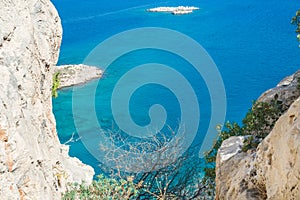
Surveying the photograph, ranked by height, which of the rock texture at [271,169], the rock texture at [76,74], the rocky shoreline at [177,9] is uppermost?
the rocky shoreline at [177,9]

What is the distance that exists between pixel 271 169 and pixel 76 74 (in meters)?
28.8

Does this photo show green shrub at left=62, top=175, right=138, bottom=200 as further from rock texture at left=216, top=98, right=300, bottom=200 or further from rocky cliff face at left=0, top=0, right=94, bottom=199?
rock texture at left=216, top=98, right=300, bottom=200

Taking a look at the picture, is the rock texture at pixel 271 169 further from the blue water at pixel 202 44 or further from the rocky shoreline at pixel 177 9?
the rocky shoreline at pixel 177 9

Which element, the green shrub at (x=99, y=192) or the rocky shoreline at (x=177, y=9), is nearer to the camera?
the green shrub at (x=99, y=192)

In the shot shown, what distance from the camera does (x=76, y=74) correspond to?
106 ft

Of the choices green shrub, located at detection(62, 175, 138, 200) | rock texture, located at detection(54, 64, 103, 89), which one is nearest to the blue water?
→ rock texture, located at detection(54, 64, 103, 89)

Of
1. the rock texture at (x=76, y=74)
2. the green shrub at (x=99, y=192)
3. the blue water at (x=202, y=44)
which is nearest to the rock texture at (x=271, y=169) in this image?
the green shrub at (x=99, y=192)

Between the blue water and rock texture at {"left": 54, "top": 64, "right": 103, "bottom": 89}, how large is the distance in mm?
893

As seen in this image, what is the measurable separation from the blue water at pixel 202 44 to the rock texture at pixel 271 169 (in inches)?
454

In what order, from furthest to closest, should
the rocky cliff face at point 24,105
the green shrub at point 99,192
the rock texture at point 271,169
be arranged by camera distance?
the green shrub at point 99,192
the rocky cliff face at point 24,105
the rock texture at point 271,169

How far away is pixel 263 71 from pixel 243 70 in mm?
1491

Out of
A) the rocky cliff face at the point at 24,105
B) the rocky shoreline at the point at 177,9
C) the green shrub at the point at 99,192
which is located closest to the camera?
the rocky cliff face at the point at 24,105

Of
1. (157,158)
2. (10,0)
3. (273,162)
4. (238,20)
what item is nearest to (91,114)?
(157,158)

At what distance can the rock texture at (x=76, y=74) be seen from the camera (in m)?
31.0
